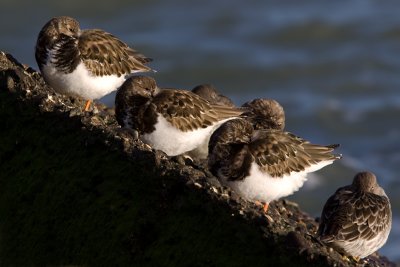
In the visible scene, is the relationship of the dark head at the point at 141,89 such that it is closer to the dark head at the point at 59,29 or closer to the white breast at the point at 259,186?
the dark head at the point at 59,29

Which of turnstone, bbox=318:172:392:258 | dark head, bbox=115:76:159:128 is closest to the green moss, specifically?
dark head, bbox=115:76:159:128

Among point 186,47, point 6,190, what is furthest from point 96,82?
point 186,47

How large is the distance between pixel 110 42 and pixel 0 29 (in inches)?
607

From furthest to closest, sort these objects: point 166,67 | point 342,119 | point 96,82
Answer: point 166,67
point 342,119
point 96,82

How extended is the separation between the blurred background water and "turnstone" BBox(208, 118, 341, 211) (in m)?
10.3

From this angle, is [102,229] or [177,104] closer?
[102,229]

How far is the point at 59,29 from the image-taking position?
1052 cm

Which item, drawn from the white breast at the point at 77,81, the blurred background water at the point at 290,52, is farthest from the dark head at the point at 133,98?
the blurred background water at the point at 290,52

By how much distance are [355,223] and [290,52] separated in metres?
17.2

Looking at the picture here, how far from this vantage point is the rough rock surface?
6.82 meters

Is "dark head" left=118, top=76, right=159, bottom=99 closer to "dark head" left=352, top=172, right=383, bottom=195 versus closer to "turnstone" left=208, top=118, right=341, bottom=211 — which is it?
"turnstone" left=208, top=118, right=341, bottom=211

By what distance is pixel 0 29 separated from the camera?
83.8 feet

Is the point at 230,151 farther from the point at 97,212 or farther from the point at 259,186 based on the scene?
the point at 97,212

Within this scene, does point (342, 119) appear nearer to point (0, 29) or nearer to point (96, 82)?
point (0, 29)
